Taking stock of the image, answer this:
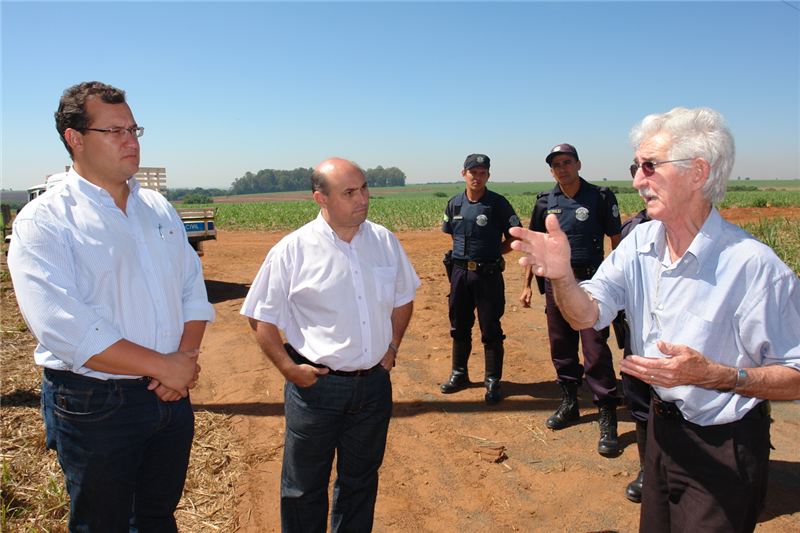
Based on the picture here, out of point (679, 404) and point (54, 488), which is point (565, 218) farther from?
point (54, 488)

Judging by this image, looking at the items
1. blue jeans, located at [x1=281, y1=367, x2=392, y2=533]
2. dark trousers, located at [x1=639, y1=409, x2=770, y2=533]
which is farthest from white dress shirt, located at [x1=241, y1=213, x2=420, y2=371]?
dark trousers, located at [x1=639, y1=409, x2=770, y2=533]

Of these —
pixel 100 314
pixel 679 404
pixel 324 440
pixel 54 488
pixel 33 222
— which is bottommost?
pixel 54 488

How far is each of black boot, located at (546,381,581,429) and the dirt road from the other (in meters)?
0.10

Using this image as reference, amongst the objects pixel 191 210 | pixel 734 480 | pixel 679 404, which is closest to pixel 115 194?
pixel 679 404

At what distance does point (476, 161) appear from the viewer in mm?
4996

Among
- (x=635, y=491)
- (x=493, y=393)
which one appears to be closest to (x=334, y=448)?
(x=635, y=491)

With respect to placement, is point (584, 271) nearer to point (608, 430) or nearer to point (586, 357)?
point (586, 357)

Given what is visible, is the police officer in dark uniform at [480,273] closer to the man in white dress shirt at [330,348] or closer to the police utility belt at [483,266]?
the police utility belt at [483,266]

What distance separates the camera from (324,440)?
101 inches

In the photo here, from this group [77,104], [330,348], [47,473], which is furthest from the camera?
[47,473]

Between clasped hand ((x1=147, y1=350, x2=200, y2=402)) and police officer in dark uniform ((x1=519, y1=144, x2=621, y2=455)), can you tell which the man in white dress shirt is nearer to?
clasped hand ((x1=147, y1=350, x2=200, y2=402))

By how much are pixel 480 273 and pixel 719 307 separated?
10.4 ft

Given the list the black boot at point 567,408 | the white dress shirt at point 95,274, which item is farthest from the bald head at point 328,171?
the black boot at point 567,408

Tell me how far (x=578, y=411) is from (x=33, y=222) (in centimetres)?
429
